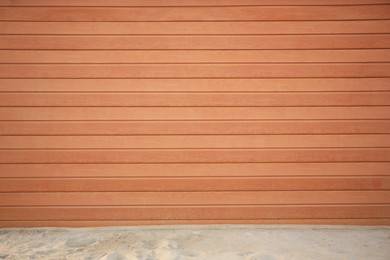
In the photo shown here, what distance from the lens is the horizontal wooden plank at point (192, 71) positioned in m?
3.57

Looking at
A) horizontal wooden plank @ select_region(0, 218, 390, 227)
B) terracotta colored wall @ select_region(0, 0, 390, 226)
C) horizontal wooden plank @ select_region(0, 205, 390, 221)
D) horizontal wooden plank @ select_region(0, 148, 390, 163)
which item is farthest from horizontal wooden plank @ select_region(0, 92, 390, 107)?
horizontal wooden plank @ select_region(0, 218, 390, 227)

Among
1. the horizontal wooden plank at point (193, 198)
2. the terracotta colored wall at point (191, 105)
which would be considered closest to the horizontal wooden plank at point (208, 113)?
the terracotta colored wall at point (191, 105)

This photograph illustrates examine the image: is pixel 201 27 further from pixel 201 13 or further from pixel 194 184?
pixel 194 184

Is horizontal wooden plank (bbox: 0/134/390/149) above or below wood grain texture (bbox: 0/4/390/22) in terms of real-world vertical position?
below

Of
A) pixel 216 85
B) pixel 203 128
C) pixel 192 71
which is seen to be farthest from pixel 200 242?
A: pixel 192 71

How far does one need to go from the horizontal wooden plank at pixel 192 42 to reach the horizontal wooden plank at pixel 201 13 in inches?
7.2

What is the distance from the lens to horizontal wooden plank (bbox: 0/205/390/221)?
364cm

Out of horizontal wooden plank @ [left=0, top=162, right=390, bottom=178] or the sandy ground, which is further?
horizontal wooden plank @ [left=0, top=162, right=390, bottom=178]

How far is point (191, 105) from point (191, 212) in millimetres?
1107

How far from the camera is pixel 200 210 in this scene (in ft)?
12.0

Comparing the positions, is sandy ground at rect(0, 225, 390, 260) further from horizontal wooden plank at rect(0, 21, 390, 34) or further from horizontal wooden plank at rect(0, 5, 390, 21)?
horizontal wooden plank at rect(0, 5, 390, 21)

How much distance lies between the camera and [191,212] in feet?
12.0

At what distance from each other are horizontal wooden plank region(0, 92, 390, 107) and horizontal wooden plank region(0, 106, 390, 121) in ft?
0.14

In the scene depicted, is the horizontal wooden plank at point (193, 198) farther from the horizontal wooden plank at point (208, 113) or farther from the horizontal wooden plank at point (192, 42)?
the horizontal wooden plank at point (192, 42)
